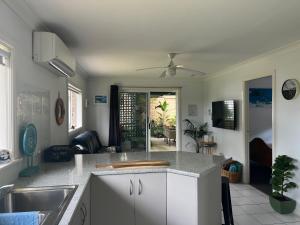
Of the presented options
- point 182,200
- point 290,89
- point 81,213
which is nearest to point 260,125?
point 290,89

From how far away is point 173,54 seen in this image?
3857 mm

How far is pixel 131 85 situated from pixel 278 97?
3.83m

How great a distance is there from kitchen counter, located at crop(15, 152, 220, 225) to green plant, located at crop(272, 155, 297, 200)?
1233mm

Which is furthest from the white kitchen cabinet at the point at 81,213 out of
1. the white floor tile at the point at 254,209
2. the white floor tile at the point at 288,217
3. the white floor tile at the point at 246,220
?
the white floor tile at the point at 288,217

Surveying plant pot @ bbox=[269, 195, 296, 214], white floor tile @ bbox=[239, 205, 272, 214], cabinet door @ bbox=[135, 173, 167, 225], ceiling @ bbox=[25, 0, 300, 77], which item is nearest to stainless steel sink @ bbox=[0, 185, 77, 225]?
cabinet door @ bbox=[135, 173, 167, 225]

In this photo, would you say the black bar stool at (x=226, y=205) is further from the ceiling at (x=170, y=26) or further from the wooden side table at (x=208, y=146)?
the wooden side table at (x=208, y=146)

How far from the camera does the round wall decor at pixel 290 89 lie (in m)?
3.32

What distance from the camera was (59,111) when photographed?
3318 mm

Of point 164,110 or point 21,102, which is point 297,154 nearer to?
point 21,102

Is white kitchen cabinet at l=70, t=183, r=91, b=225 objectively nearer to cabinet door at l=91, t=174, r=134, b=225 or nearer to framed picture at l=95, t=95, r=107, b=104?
cabinet door at l=91, t=174, r=134, b=225

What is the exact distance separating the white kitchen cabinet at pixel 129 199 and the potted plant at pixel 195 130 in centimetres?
445

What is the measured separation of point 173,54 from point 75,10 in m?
1.92

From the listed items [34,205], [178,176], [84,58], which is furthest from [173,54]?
[34,205]

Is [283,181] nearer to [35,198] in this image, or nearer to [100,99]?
[35,198]
